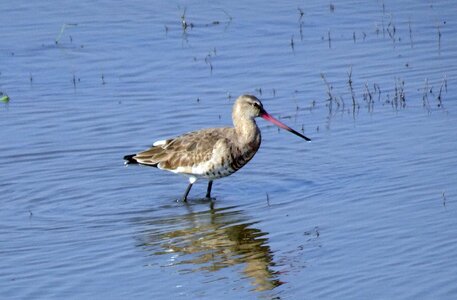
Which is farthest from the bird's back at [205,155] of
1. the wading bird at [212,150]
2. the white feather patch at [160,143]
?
the white feather patch at [160,143]

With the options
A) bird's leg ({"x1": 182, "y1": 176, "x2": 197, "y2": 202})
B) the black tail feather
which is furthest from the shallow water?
the black tail feather

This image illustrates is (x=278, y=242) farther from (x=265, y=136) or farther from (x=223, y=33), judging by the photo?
(x=223, y=33)

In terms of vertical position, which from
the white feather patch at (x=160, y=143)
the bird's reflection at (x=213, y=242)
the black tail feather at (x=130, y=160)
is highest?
the white feather patch at (x=160, y=143)

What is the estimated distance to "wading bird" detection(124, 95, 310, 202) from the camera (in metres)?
14.1

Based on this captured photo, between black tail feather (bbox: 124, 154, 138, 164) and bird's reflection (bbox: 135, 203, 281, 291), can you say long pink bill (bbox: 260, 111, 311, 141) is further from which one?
black tail feather (bbox: 124, 154, 138, 164)

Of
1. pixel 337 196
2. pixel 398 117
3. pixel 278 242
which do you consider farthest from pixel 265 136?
pixel 278 242

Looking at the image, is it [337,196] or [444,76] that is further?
[444,76]

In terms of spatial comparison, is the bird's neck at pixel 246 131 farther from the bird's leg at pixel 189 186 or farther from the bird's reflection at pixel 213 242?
the bird's reflection at pixel 213 242

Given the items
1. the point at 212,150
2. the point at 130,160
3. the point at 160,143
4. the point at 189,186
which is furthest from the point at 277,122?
the point at 130,160

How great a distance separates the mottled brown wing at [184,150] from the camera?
14.2 m

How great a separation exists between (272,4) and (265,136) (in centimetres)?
629

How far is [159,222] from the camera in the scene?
524 inches

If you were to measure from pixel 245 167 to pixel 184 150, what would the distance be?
4.00 ft

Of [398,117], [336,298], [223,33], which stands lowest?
[336,298]
